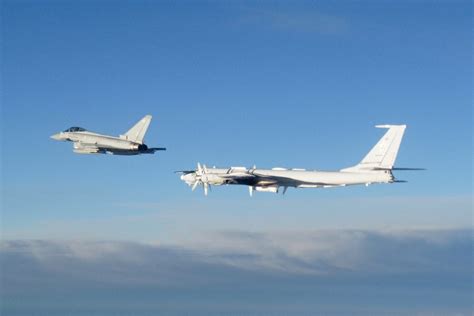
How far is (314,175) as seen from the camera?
128250 mm

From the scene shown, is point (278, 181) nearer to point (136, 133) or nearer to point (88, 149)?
point (136, 133)

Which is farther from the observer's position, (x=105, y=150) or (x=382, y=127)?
(x=105, y=150)

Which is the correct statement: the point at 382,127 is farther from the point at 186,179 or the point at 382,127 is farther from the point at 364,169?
the point at 186,179

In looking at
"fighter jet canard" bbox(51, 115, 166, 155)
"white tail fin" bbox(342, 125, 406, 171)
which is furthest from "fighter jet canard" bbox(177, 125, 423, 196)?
"fighter jet canard" bbox(51, 115, 166, 155)

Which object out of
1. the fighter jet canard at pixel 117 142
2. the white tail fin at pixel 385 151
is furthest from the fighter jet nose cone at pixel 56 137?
the white tail fin at pixel 385 151

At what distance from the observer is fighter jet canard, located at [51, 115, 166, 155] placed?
5276 inches

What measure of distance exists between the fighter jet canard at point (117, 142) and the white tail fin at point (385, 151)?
2937 centimetres

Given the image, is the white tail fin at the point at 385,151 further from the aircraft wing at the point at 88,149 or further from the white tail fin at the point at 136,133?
the aircraft wing at the point at 88,149

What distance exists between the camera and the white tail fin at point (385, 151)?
123875 mm

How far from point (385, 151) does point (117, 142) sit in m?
37.6

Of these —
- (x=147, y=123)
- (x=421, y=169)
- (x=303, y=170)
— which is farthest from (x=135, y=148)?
(x=421, y=169)

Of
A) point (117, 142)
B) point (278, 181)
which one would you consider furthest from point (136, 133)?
point (278, 181)

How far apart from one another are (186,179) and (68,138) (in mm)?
18953

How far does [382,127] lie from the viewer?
4919 inches
